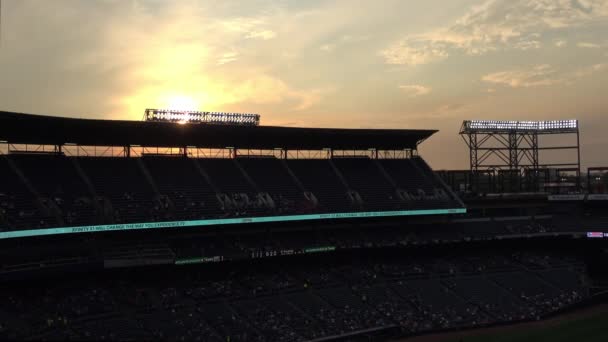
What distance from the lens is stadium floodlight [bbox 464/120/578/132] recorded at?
60.5 metres

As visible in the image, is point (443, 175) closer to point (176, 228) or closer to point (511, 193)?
point (511, 193)

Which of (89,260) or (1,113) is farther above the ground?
(1,113)

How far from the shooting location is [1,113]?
34750 mm

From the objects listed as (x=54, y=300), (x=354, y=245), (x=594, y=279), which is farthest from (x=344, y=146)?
(x=54, y=300)

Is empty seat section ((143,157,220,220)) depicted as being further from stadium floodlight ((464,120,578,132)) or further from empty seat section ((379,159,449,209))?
stadium floodlight ((464,120,578,132))

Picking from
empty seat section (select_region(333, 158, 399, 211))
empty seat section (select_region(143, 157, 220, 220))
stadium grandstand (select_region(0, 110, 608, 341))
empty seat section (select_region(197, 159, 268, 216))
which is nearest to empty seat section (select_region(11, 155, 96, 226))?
stadium grandstand (select_region(0, 110, 608, 341))

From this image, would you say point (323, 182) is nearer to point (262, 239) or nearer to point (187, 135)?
point (262, 239)

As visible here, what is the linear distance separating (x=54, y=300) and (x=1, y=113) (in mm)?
12217

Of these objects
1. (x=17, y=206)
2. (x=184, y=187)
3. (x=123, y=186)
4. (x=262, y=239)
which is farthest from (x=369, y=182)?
(x=17, y=206)

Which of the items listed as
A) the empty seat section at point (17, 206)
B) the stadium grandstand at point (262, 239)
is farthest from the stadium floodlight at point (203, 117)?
the empty seat section at point (17, 206)

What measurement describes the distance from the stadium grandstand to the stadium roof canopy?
0.19 metres

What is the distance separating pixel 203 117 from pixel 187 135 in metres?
2.23

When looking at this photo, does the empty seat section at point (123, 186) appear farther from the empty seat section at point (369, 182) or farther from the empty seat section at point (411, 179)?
the empty seat section at point (411, 179)

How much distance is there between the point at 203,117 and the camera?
156 ft
